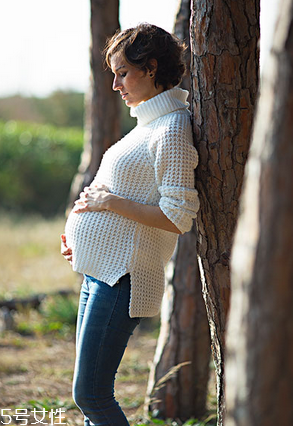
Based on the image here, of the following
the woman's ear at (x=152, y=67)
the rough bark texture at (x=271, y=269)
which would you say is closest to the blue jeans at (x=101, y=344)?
the woman's ear at (x=152, y=67)

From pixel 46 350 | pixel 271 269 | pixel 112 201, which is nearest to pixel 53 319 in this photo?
pixel 46 350

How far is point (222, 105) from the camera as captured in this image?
2299mm

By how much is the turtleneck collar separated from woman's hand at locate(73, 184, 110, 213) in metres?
0.32

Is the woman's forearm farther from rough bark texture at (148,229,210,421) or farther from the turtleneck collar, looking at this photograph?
rough bark texture at (148,229,210,421)

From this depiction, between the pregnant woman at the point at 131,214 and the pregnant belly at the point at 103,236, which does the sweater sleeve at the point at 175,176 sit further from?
the pregnant belly at the point at 103,236

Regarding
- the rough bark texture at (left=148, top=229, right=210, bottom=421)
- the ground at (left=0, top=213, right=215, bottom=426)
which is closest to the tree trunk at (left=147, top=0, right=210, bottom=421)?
the rough bark texture at (left=148, top=229, right=210, bottom=421)

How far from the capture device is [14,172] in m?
13.2

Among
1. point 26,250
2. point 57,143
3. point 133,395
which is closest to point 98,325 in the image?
point 133,395

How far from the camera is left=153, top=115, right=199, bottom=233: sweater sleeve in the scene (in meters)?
2.18

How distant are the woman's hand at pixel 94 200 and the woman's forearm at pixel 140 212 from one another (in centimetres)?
3

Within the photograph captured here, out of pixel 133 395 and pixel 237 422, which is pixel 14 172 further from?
pixel 237 422

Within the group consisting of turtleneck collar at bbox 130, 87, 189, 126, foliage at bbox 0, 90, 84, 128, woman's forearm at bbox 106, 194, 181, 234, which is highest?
foliage at bbox 0, 90, 84, 128

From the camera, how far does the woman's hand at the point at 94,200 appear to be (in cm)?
229

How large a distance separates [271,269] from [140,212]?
37.5 inches
